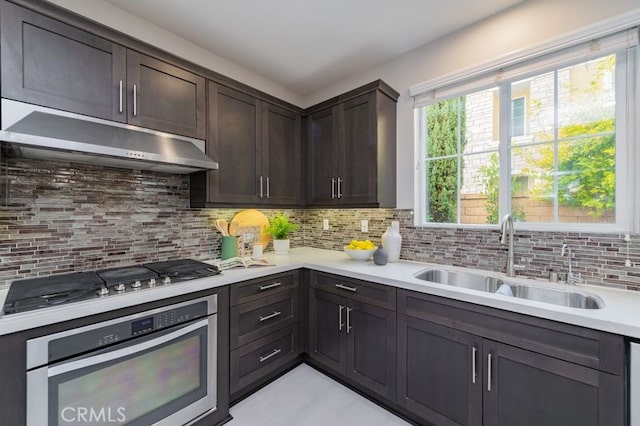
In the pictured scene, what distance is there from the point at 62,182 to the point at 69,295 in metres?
0.82

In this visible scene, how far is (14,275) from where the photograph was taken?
1562mm

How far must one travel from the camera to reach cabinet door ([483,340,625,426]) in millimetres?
1110

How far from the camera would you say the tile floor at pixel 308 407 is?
1.77 meters

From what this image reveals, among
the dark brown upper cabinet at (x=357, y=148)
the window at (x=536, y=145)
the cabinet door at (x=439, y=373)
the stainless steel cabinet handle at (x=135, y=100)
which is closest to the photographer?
the cabinet door at (x=439, y=373)

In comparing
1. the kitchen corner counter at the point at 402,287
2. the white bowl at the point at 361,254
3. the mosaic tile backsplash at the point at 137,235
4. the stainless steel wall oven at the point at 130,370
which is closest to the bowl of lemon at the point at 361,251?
the white bowl at the point at 361,254

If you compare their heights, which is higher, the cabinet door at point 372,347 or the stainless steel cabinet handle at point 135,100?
the stainless steel cabinet handle at point 135,100

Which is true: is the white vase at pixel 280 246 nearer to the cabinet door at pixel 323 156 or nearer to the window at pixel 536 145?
the cabinet door at pixel 323 156

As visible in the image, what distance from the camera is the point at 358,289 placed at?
6.58ft

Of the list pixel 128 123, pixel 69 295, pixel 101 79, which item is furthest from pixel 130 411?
pixel 101 79

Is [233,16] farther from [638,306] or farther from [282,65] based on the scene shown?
[638,306]

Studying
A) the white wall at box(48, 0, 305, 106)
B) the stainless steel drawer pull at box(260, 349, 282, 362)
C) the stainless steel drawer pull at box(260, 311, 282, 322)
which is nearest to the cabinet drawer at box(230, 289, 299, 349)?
the stainless steel drawer pull at box(260, 311, 282, 322)

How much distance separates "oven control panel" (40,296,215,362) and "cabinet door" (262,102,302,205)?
3.93ft

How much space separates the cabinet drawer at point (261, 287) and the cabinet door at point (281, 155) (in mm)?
746

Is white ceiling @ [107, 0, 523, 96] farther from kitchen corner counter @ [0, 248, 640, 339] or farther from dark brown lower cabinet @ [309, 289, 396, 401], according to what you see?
dark brown lower cabinet @ [309, 289, 396, 401]
